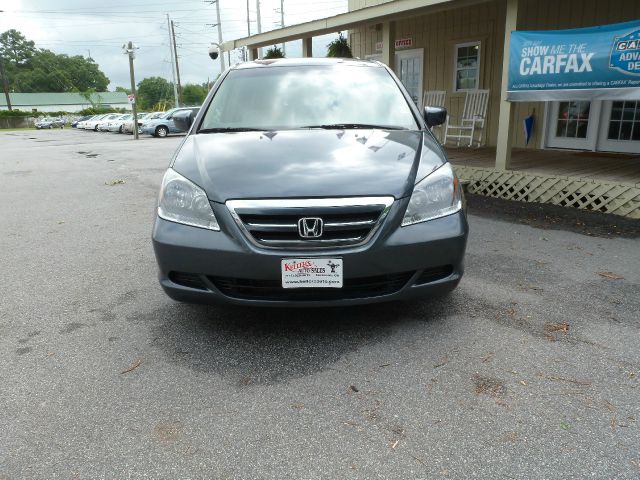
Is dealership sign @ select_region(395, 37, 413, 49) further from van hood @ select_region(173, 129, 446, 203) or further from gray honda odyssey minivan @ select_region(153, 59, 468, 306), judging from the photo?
gray honda odyssey minivan @ select_region(153, 59, 468, 306)

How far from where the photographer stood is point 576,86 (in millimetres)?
6020

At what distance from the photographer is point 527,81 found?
6594 millimetres

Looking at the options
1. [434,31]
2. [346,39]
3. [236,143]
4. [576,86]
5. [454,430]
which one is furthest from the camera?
[346,39]

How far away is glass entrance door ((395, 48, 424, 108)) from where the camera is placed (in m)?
11.9

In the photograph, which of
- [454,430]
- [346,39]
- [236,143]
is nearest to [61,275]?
[236,143]

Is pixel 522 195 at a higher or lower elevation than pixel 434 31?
lower

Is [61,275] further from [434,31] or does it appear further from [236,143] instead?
[434,31]

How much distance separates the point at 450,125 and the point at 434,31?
2.24 meters

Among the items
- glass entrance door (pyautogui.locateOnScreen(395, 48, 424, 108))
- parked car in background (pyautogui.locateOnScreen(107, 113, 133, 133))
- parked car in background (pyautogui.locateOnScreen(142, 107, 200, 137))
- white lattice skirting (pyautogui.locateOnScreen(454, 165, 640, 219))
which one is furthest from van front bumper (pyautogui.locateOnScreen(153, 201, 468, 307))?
parked car in background (pyautogui.locateOnScreen(107, 113, 133, 133))

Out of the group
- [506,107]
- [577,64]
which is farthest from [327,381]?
[506,107]

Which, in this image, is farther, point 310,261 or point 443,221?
point 443,221

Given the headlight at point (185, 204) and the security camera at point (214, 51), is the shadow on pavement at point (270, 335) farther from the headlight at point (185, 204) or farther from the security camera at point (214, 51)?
the security camera at point (214, 51)

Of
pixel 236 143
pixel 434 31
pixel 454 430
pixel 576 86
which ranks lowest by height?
pixel 454 430

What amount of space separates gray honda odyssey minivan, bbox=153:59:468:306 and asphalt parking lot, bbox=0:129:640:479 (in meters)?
0.36
